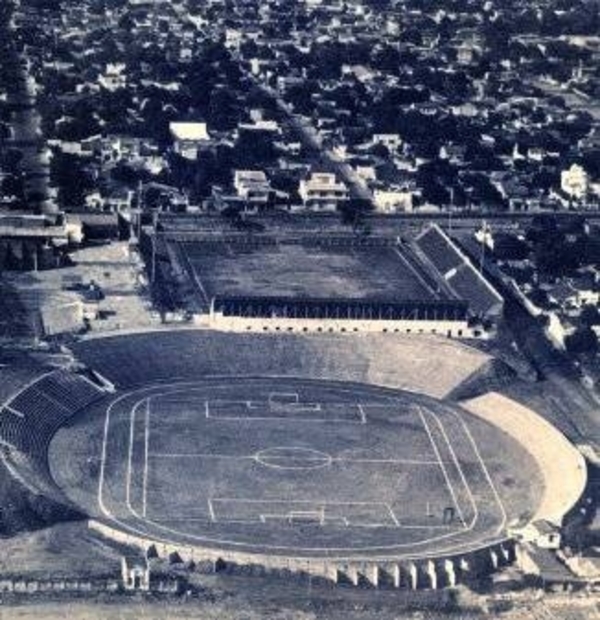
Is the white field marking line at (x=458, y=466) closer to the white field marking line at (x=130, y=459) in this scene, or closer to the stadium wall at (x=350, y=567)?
the stadium wall at (x=350, y=567)

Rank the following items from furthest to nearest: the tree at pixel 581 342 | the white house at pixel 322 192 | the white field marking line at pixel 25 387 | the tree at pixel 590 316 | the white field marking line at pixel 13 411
→ the white house at pixel 322 192 < the tree at pixel 590 316 < the tree at pixel 581 342 < the white field marking line at pixel 25 387 < the white field marking line at pixel 13 411

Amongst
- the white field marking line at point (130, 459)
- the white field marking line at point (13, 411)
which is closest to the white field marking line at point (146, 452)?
the white field marking line at point (130, 459)

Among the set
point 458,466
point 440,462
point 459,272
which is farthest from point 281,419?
point 459,272

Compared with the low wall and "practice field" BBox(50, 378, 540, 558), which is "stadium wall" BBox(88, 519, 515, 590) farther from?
the low wall

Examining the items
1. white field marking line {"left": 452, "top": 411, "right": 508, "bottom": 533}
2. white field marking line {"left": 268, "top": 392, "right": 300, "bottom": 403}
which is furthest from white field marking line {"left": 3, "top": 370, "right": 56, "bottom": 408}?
white field marking line {"left": 452, "top": 411, "right": 508, "bottom": 533}

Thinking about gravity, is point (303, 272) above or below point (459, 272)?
below

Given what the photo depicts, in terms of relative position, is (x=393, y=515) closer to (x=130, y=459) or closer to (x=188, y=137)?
(x=130, y=459)
